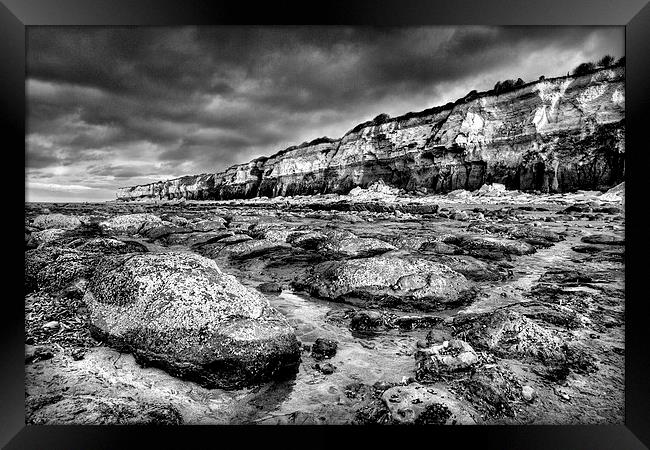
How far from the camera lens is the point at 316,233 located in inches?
151

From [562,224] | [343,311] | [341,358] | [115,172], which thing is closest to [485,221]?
[562,224]

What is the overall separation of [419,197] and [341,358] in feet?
8.54

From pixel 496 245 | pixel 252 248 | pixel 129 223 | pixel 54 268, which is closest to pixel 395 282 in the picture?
pixel 496 245

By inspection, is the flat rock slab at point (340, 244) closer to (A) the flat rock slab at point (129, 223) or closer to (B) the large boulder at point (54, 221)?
(A) the flat rock slab at point (129, 223)

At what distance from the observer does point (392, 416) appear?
2.71 metres

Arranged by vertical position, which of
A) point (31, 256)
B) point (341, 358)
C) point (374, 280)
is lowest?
point (341, 358)

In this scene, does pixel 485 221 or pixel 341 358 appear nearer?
pixel 341 358

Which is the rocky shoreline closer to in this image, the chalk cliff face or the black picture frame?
the black picture frame

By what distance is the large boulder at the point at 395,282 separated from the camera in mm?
3309

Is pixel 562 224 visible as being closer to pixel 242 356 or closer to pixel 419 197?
pixel 419 197

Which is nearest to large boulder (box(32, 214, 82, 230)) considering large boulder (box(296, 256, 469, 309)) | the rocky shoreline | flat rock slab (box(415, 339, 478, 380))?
the rocky shoreline

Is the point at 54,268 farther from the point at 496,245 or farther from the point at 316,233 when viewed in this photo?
the point at 496,245
